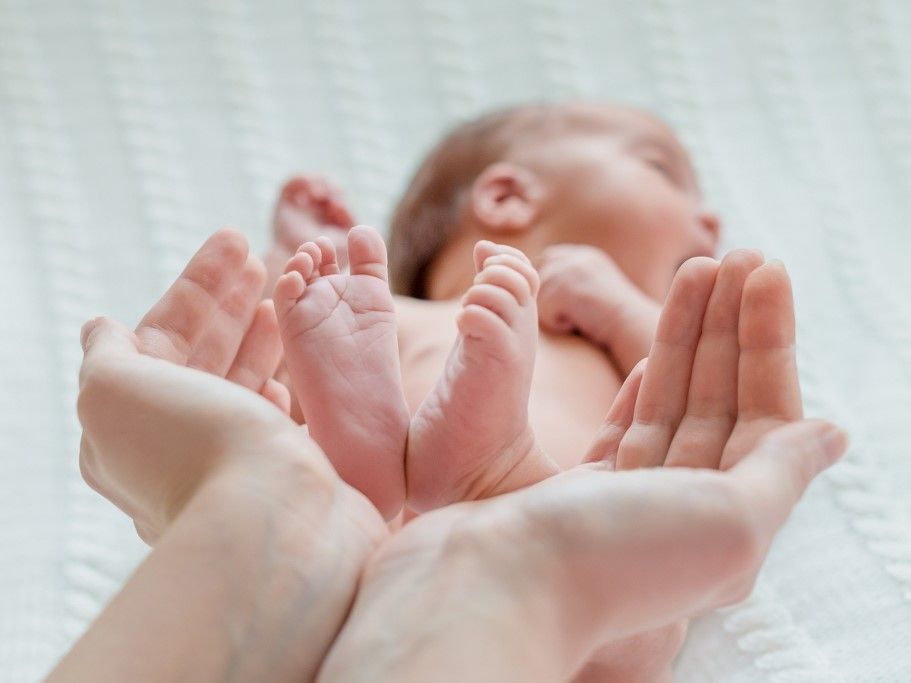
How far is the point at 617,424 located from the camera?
2.90 ft

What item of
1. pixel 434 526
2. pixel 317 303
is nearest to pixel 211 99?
pixel 317 303

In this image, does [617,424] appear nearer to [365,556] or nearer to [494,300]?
[494,300]

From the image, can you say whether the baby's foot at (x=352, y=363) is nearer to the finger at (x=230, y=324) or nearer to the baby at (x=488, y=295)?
the baby at (x=488, y=295)

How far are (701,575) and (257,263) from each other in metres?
0.48

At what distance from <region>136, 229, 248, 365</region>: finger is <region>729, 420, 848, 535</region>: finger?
1.37 feet

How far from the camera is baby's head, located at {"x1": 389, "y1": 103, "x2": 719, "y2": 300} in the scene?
130cm

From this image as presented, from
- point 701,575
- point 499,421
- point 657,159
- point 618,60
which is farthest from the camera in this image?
point 618,60

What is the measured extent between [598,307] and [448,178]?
1.06 ft

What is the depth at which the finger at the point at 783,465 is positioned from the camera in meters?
0.66

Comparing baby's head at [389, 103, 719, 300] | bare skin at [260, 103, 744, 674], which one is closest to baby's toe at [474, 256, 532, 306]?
bare skin at [260, 103, 744, 674]

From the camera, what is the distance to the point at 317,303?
0.82 m

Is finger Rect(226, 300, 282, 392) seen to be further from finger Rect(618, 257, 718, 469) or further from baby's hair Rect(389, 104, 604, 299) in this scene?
baby's hair Rect(389, 104, 604, 299)

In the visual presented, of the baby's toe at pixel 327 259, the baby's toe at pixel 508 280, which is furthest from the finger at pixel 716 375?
the baby's toe at pixel 327 259

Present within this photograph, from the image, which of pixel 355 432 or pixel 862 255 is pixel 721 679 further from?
pixel 862 255
